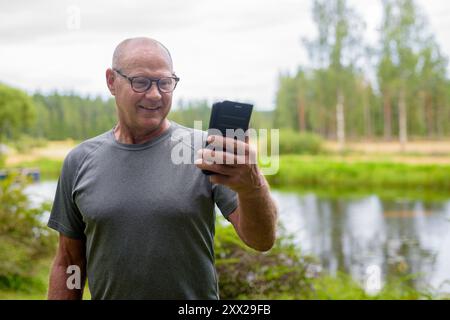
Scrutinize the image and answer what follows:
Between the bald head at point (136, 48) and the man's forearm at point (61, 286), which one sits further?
the man's forearm at point (61, 286)

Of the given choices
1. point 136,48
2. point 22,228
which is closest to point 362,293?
point 136,48

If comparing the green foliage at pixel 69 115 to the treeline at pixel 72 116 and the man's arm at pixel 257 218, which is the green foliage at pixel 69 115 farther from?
the man's arm at pixel 257 218

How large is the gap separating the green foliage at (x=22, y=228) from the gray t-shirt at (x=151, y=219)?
406 cm

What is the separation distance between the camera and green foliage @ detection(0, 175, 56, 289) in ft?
17.4

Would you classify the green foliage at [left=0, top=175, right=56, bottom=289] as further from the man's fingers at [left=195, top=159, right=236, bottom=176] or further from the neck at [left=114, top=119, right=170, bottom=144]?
the man's fingers at [left=195, top=159, right=236, bottom=176]

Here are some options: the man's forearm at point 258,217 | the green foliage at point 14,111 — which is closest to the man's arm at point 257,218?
the man's forearm at point 258,217

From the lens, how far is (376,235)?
11.0 meters

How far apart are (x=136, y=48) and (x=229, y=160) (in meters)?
0.52

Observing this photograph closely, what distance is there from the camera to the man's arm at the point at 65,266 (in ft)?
4.96

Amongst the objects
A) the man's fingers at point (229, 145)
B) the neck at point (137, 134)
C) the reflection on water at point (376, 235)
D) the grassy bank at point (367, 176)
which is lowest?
the reflection on water at point (376, 235)

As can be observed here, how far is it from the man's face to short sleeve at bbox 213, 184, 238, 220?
228 mm

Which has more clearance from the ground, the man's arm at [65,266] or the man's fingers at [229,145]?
the man's fingers at [229,145]

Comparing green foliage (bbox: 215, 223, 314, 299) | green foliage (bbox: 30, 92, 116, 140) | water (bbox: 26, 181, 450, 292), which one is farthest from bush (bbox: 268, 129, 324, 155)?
green foliage (bbox: 215, 223, 314, 299)

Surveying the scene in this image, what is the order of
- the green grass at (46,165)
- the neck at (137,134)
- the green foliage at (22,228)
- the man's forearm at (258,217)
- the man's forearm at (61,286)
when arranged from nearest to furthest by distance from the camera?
the man's forearm at (258,217) < the neck at (137,134) < the man's forearm at (61,286) < the green foliage at (22,228) < the green grass at (46,165)
